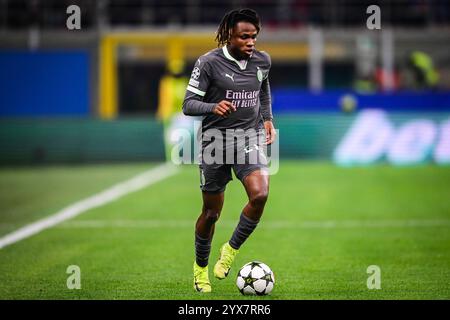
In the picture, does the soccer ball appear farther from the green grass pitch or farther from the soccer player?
the soccer player

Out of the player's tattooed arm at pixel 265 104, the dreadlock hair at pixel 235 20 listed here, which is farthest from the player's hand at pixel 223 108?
the player's tattooed arm at pixel 265 104

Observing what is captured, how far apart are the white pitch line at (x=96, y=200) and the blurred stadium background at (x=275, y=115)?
292mm

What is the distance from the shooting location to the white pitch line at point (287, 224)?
1327 cm

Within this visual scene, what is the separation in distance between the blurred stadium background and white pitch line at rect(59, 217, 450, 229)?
0.11 metres

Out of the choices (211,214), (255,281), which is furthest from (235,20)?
(255,281)

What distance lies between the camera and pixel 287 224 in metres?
13.6

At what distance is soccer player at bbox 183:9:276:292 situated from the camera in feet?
26.7

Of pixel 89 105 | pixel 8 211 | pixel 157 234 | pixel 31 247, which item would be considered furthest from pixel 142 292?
pixel 89 105

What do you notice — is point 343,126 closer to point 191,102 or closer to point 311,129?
point 311,129

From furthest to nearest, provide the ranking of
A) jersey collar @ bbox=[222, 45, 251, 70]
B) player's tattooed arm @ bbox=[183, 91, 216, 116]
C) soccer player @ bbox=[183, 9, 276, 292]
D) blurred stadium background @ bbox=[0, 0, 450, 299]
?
blurred stadium background @ bbox=[0, 0, 450, 299]
jersey collar @ bbox=[222, 45, 251, 70]
soccer player @ bbox=[183, 9, 276, 292]
player's tattooed arm @ bbox=[183, 91, 216, 116]

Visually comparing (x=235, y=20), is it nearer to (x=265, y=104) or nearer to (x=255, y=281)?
(x=265, y=104)

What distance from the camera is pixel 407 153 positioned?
76.7 feet

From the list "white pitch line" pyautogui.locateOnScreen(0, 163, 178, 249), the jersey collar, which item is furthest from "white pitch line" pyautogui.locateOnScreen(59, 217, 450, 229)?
the jersey collar

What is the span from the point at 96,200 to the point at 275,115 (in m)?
8.64
